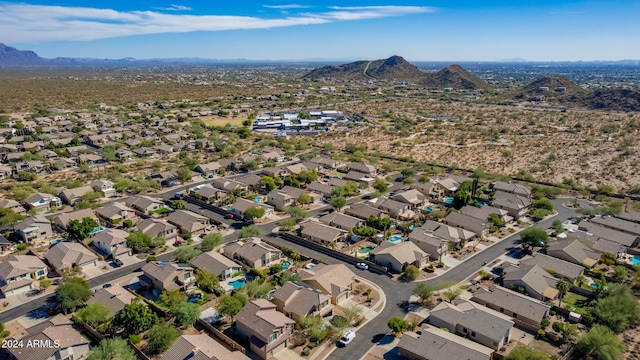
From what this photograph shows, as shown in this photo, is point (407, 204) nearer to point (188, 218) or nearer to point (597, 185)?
point (188, 218)

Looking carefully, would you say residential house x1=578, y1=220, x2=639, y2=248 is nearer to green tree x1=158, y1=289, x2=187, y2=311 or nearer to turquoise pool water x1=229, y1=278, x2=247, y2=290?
turquoise pool water x1=229, y1=278, x2=247, y2=290

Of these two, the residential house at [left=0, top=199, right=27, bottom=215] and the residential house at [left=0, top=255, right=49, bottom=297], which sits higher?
the residential house at [left=0, top=199, right=27, bottom=215]

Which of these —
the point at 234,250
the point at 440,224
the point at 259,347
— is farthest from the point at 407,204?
the point at 259,347

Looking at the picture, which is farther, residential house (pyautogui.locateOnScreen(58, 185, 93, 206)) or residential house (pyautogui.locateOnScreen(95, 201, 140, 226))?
residential house (pyautogui.locateOnScreen(58, 185, 93, 206))

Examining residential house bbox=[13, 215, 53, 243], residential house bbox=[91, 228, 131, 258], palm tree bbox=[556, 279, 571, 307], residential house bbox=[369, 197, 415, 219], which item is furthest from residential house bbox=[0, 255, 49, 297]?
palm tree bbox=[556, 279, 571, 307]

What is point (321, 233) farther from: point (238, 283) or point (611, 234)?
point (611, 234)

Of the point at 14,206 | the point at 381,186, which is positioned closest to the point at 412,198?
the point at 381,186
